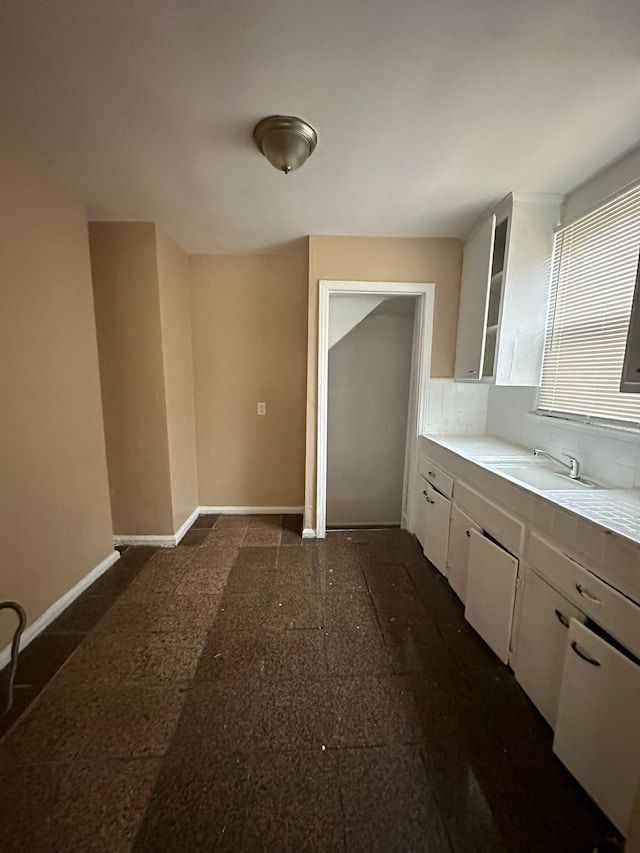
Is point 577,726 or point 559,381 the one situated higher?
point 559,381

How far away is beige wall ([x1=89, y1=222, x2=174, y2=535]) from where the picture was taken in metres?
2.31

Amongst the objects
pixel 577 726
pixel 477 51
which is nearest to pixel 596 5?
pixel 477 51

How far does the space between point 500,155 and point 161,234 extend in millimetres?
2244

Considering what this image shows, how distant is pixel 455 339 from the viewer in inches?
102

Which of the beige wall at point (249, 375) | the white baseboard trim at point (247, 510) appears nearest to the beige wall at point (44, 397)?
the beige wall at point (249, 375)

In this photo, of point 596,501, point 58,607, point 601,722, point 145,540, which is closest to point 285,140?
point 596,501

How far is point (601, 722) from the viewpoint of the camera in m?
1.00

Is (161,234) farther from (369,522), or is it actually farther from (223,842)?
(369,522)

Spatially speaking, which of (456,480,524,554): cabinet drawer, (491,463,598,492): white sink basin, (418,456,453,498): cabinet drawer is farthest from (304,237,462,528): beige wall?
(456,480,524,554): cabinet drawer

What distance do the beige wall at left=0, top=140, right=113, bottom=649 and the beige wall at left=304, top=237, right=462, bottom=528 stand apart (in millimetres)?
1560

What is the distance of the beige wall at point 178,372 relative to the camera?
2475 millimetres

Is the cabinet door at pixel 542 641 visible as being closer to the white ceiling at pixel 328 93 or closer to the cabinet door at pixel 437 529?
the cabinet door at pixel 437 529

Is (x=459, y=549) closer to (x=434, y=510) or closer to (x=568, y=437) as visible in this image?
(x=434, y=510)

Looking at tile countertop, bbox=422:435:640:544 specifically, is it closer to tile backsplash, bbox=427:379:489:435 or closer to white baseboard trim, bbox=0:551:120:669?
tile backsplash, bbox=427:379:489:435
